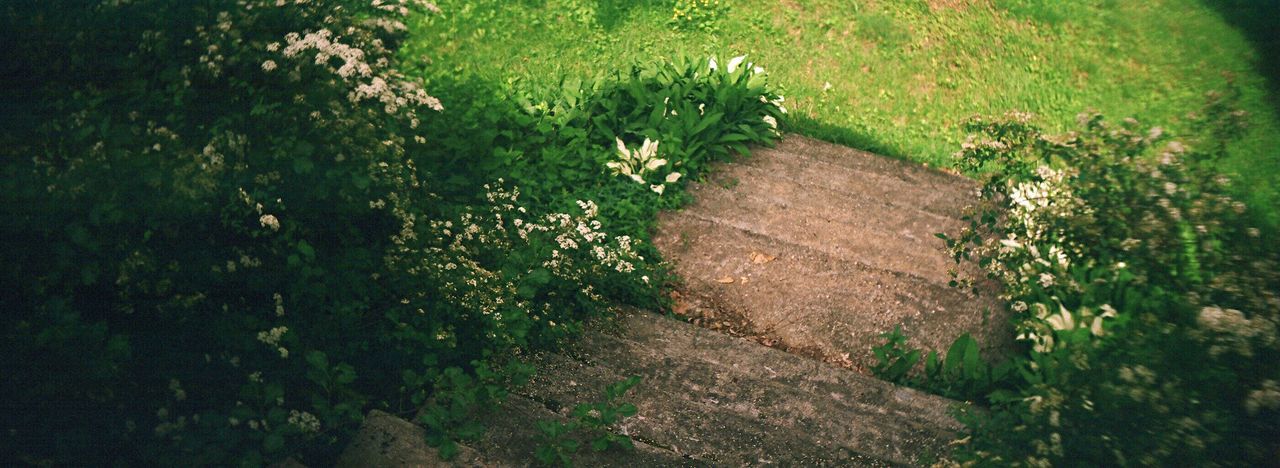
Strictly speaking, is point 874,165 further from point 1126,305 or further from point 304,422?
point 304,422

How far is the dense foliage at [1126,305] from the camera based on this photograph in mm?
2850

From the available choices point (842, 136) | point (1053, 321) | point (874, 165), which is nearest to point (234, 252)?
point (1053, 321)

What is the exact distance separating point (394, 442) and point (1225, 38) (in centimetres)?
1161

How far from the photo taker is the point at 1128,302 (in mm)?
4387

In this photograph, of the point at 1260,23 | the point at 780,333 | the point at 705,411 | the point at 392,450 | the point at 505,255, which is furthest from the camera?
the point at 1260,23

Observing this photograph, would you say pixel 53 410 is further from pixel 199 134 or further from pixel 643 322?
pixel 643 322

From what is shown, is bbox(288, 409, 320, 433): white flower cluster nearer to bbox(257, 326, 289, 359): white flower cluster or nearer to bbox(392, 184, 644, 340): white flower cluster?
bbox(257, 326, 289, 359): white flower cluster

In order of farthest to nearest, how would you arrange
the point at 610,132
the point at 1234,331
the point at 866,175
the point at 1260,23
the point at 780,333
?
the point at 1260,23, the point at 866,175, the point at 610,132, the point at 780,333, the point at 1234,331

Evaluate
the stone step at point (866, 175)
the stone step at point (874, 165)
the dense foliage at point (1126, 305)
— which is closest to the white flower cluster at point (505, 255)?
the dense foliage at point (1126, 305)

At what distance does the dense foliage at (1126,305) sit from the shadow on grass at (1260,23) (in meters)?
7.04

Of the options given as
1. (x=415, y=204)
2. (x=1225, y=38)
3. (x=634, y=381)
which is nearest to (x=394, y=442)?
(x=634, y=381)

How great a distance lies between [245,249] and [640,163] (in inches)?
128

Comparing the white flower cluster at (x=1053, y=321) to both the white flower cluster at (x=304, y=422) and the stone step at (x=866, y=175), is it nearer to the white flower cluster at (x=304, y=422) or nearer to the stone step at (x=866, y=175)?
the stone step at (x=866, y=175)

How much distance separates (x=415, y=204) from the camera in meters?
4.46
